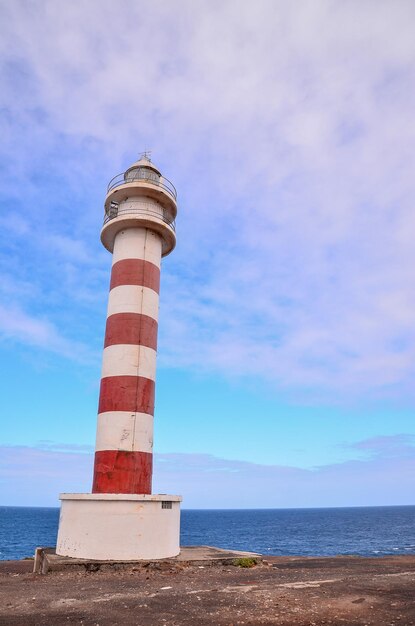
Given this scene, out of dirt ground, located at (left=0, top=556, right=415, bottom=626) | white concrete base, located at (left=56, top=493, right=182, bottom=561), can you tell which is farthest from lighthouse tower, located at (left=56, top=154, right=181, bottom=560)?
dirt ground, located at (left=0, top=556, right=415, bottom=626)

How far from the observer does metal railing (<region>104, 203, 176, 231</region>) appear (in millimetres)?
18859

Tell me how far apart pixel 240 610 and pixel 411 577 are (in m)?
6.43

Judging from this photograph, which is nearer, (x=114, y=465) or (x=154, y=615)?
(x=154, y=615)

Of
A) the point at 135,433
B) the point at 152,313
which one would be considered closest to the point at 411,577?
the point at 135,433

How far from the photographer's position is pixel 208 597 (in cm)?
1019

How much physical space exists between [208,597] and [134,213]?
13592mm

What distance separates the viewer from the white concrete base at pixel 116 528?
14797mm

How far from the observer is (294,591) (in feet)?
34.9

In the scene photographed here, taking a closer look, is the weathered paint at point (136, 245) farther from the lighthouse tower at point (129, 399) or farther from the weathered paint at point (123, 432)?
the weathered paint at point (123, 432)

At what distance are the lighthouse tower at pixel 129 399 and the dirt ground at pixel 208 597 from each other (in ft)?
4.00

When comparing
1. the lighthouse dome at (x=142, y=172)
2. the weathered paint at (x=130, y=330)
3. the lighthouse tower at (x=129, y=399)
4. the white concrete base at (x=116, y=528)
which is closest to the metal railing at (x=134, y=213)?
the lighthouse tower at (x=129, y=399)

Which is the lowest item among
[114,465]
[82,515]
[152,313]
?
[82,515]

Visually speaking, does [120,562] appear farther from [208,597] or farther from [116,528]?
[208,597]

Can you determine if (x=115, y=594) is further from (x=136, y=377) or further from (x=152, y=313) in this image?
(x=152, y=313)
